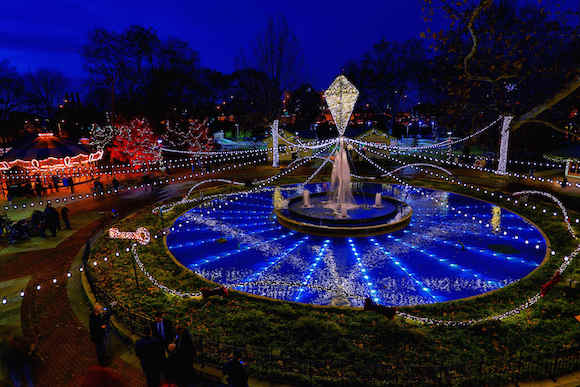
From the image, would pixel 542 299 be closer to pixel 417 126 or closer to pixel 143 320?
pixel 143 320

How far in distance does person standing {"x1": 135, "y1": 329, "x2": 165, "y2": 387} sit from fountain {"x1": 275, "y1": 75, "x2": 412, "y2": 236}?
400 inches

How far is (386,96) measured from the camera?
56031mm

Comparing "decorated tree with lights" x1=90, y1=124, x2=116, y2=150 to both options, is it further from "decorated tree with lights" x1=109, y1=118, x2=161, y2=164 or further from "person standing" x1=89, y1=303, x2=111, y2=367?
"person standing" x1=89, y1=303, x2=111, y2=367

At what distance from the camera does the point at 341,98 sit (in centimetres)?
1852

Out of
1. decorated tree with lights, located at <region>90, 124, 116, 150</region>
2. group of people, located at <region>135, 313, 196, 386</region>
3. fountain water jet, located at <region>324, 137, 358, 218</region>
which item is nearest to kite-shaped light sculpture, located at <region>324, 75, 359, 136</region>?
fountain water jet, located at <region>324, 137, 358, 218</region>

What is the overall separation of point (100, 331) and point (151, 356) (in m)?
1.74

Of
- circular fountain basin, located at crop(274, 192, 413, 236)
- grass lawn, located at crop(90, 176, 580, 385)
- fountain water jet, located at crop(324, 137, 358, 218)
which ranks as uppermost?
fountain water jet, located at crop(324, 137, 358, 218)

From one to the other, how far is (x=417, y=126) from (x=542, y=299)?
75.9 meters

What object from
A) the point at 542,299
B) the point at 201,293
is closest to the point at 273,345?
the point at 201,293

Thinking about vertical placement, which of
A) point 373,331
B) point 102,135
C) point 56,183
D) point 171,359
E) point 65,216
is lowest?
point 373,331

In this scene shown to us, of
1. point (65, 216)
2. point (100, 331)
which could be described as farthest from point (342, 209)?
point (65, 216)

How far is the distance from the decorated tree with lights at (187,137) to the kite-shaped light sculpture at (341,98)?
20483 mm

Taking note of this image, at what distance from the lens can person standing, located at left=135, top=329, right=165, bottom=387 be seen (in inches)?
266

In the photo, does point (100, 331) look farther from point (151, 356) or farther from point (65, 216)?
point (65, 216)
